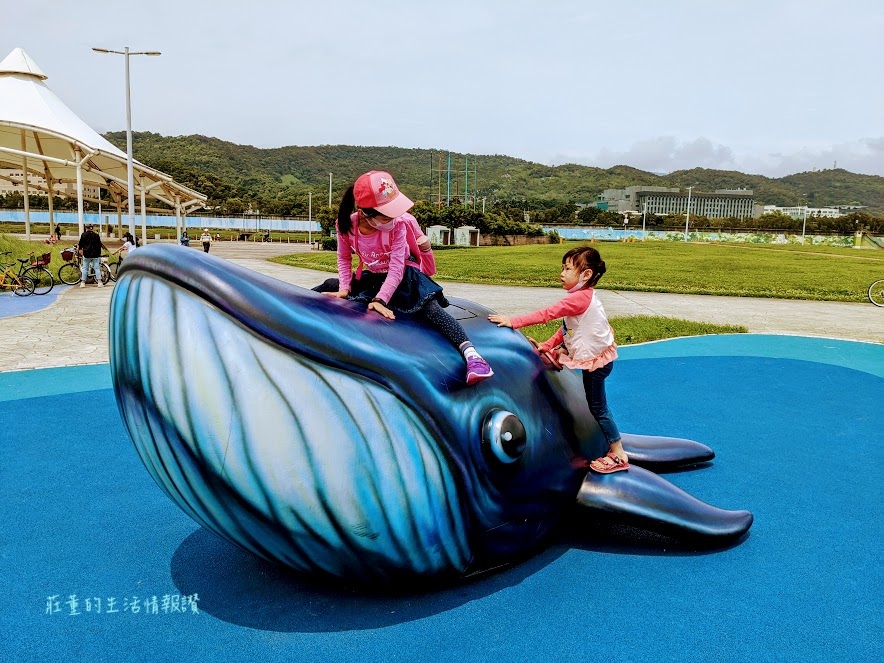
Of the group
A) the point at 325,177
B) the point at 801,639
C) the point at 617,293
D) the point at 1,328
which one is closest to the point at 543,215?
the point at 325,177

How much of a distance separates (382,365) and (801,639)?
100 inches

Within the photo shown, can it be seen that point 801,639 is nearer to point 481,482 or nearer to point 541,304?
point 481,482

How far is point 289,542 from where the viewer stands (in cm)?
327

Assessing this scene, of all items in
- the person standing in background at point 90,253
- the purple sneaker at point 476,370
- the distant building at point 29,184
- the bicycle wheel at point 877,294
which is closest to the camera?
the purple sneaker at point 476,370

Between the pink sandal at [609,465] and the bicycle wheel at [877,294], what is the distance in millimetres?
19857

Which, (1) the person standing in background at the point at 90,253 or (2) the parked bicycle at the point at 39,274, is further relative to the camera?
(1) the person standing in background at the point at 90,253

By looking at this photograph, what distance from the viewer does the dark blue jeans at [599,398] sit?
441cm

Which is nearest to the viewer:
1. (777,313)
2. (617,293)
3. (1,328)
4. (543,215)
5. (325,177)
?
(1,328)

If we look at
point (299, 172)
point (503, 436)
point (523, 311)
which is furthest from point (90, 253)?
point (299, 172)

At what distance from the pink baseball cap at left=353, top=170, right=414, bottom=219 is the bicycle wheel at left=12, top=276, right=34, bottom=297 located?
17572 mm

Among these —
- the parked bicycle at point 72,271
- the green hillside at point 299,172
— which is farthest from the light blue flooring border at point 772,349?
the green hillside at point 299,172

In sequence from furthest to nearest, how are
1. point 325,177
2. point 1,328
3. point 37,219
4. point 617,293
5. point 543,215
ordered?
1. point 325,177
2. point 543,215
3. point 37,219
4. point 617,293
5. point 1,328

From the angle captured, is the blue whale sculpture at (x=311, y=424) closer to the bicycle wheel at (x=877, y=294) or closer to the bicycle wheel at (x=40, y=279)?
the bicycle wheel at (x=40, y=279)

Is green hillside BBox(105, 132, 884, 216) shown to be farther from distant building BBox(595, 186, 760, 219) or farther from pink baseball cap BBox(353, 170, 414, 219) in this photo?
pink baseball cap BBox(353, 170, 414, 219)
